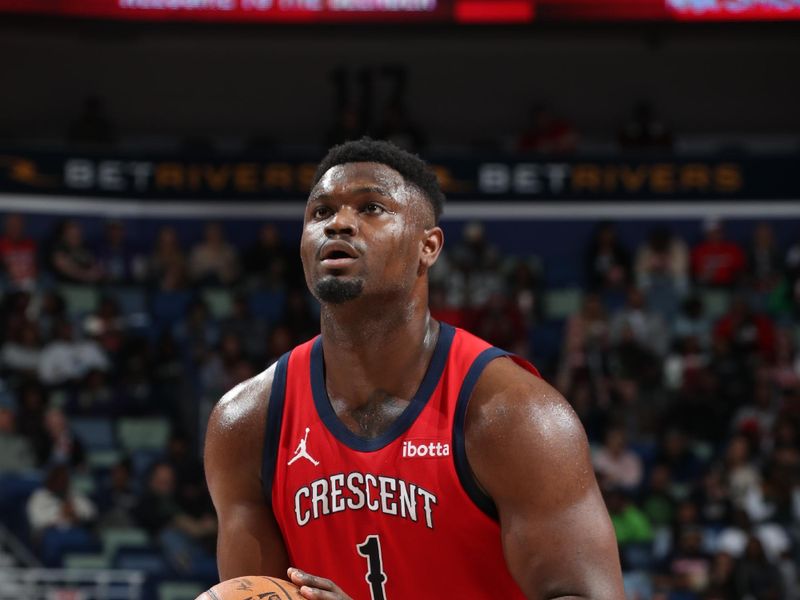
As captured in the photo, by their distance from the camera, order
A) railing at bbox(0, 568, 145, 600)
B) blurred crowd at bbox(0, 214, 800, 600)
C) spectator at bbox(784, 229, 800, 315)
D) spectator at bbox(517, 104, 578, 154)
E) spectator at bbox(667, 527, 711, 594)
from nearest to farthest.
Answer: railing at bbox(0, 568, 145, 600)
spectator at bbox(667, 527, 711, 594)
blurred crowd at bbox(0, 214, 800, 600)
spectator at bbox(784, 229, 800, 315)
spectator at bbox(517, 104, 578, 154)

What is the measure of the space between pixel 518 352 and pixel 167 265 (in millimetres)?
4007

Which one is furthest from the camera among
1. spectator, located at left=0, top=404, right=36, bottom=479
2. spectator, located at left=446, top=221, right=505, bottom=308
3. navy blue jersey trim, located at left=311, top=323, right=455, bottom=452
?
spectator, located at left=446, top=221, right=505, bottom=308

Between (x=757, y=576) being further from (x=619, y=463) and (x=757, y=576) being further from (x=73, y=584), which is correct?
(x=73, y=584)

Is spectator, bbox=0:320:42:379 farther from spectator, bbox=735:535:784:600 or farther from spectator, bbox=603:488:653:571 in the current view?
spectator, bbox=735:535:784:600

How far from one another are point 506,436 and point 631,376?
9887mm

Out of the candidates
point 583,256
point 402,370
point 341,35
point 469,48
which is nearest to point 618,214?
point 583,256

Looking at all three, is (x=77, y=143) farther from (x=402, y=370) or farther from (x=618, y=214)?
(x=402, y=370)

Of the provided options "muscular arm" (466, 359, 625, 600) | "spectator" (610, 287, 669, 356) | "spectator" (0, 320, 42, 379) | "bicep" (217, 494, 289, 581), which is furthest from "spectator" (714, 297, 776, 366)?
"muscular arm" (466, 359, 625, 600)

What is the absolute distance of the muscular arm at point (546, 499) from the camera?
3.09 metres

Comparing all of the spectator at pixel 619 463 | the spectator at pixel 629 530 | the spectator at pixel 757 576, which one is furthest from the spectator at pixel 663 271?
the spectator at pixel 757 576

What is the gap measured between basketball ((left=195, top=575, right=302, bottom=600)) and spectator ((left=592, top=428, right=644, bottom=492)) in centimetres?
864

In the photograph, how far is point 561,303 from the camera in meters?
14.3

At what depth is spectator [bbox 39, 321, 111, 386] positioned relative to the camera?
12781mm

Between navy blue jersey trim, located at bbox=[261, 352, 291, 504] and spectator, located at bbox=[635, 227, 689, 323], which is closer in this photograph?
navy blue jersey trim, located at bbox=[261, 352, 291, 504]
